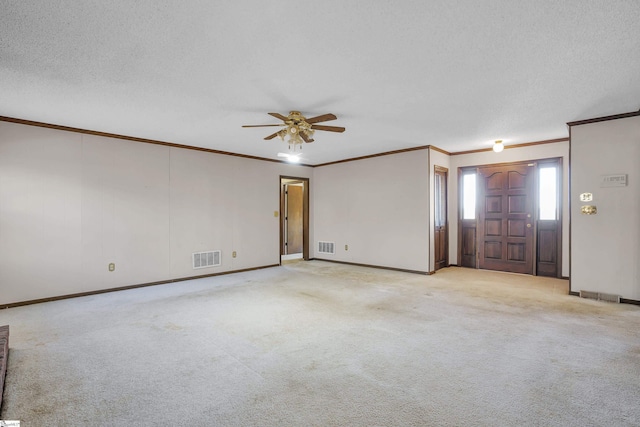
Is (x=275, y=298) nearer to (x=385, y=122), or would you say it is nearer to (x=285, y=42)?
(x=385, y=122)

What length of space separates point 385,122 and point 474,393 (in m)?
3.51

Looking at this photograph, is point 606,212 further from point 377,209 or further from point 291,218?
point 291,218

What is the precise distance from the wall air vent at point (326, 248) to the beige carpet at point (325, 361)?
333 cm

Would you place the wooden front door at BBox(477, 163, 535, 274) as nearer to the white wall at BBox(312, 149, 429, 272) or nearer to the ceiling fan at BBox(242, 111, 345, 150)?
the white wall at BBox(312, 149, 429, 272)

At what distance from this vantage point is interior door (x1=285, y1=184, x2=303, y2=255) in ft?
31.3

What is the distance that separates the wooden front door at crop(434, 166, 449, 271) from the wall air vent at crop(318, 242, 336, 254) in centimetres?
255

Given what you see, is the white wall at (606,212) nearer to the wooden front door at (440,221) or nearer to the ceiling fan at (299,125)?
the wooden front door at (440,221)

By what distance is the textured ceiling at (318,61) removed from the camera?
80.4 inches

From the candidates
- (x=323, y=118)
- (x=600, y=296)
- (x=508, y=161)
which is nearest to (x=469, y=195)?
(x=508, y=161)

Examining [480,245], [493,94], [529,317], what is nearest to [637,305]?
[529,317]

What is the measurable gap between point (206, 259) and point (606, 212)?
263 inches

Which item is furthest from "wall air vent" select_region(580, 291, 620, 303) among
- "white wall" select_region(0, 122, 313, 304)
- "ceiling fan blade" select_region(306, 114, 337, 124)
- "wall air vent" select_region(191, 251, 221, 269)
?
"wall air vent" select_region(191, 251, 221, 269)

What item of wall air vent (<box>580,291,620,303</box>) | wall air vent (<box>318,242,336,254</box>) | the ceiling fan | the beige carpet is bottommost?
the beige carpet

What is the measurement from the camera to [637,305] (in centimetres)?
414
